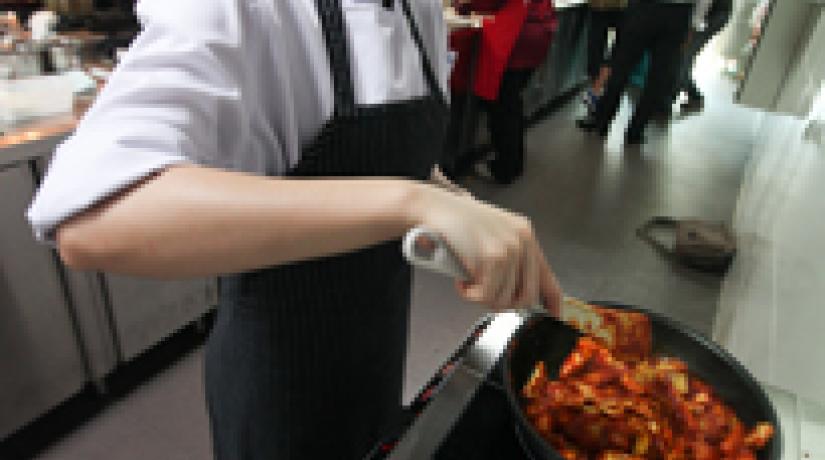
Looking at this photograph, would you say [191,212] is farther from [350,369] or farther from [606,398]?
[606,398]

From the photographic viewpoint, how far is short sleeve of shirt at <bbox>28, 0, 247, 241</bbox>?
16.1 inches

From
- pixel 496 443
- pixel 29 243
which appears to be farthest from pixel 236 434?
pixel 29 243

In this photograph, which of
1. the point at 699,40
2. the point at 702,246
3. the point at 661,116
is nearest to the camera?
the point at 702,246

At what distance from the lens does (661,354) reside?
87cm

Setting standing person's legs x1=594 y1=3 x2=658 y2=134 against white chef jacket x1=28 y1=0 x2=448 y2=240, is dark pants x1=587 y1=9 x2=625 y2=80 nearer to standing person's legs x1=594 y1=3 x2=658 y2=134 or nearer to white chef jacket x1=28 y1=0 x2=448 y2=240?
standing person's legs x1=594 y1=3 x2=658 y2=134

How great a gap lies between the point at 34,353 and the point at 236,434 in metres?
0.99

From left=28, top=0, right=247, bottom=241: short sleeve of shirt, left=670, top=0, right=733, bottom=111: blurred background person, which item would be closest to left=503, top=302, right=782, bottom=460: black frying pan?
left=28, top=0, right=247, bottom=241: short sleeve of shirt

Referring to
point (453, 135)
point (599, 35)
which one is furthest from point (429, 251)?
point (599, 35)

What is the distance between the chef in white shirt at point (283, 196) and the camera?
0.41 m

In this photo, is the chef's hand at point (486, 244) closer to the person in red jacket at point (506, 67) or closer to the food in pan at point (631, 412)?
the food in pan at point (631, 412)

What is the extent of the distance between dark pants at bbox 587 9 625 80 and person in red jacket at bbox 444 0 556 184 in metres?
1.78

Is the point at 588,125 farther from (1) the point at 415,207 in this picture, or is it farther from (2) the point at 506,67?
(1) the point at 415,207

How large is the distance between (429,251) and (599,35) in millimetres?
5034

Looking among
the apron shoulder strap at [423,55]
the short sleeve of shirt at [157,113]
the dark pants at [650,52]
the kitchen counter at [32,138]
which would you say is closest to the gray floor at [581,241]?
the dark pants at [650,52]
